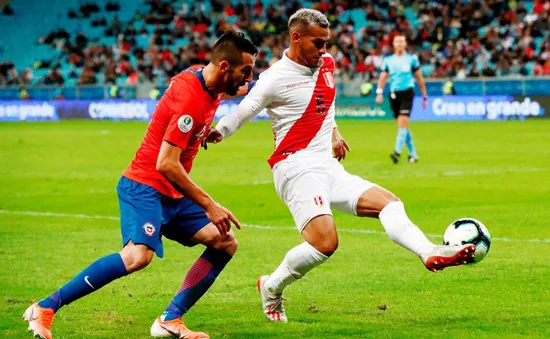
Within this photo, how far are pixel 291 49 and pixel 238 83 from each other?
1138 millimetres

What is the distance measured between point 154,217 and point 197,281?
2.16ft

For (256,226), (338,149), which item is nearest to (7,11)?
(256,226)

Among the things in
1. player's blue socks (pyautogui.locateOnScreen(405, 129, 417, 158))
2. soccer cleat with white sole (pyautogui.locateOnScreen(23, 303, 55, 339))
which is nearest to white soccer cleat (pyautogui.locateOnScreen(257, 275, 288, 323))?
soccer cleat with white sole (pyautogui.locateOnScreen(23, 303, 55, 339))

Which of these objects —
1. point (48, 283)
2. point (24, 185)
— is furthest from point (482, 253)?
point (24, 185)

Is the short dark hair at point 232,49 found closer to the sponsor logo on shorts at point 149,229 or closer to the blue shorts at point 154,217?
the blue shorts at point 154,217

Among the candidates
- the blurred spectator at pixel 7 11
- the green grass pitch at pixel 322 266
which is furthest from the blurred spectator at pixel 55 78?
the green grass pitch at pixel 322 266

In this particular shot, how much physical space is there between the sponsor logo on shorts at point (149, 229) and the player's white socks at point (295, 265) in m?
1.13

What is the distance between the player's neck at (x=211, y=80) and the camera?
20.9ft

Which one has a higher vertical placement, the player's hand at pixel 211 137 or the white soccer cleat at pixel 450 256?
the player's hand at pixel 211 137

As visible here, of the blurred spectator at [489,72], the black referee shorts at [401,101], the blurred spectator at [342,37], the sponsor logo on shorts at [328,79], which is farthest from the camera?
the blurred spectator at [342,37]

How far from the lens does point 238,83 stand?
638cm

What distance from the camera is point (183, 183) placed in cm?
615

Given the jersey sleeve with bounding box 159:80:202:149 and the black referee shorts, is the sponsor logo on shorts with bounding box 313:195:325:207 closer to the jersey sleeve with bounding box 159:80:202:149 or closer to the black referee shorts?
the jersey sleeve with bounding box 159:80:202:149

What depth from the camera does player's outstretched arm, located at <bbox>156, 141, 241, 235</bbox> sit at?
242 inches
